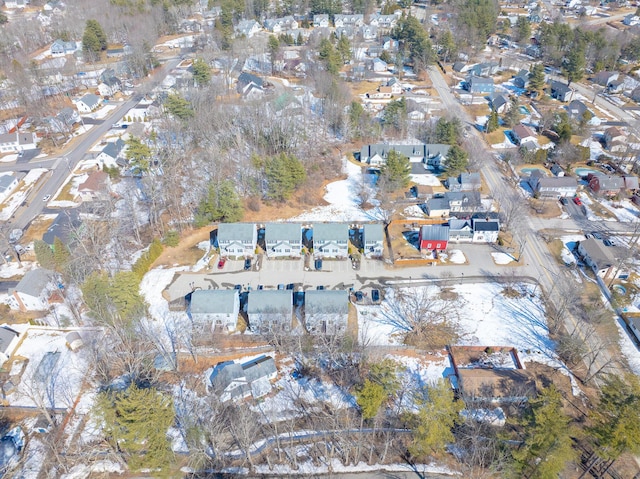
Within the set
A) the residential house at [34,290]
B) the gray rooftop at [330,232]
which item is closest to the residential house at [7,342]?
the residential house at [34,290]

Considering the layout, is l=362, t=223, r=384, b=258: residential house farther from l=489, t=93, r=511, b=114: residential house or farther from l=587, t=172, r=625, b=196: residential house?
l=489, t=93, r=511, b=114: residential house

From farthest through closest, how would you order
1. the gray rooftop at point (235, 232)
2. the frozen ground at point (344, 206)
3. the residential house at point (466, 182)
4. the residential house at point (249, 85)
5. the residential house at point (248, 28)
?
1. the residential house at point (248, 28)
2. the residential house at point (249, 85)
3. the residential house at point (466, 182)
4. the frozen ground at point (344, 206)
5. the gray rooftop at point (235, 232)

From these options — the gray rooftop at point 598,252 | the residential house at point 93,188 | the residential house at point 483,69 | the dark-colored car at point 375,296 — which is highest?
the residential house at point 483,69

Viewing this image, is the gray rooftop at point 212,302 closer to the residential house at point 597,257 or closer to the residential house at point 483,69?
the residential house at point 597,257

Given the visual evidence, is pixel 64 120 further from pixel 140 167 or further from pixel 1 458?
pixel 1 458

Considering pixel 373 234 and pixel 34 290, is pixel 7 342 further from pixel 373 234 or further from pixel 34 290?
pixel 373 234

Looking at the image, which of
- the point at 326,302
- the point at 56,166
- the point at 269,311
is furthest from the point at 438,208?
the point at 56,166
